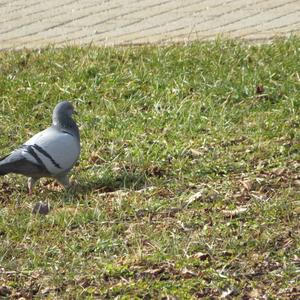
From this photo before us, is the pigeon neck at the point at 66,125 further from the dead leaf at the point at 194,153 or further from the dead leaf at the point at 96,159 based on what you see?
the dead leaf at the point at 194,153

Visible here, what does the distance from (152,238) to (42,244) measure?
0.55 meters

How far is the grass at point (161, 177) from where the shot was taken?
209 inches

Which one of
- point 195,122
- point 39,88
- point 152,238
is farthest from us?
point 39,88

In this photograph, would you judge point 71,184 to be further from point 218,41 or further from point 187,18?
point 187,18

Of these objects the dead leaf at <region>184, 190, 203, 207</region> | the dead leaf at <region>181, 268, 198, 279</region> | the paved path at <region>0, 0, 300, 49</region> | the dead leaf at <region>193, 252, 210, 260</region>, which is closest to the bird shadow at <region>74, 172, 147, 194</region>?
the dead leaf at <region>184, 190, 203, 207</region>

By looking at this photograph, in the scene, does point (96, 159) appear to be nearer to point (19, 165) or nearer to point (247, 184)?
point (19, 165)

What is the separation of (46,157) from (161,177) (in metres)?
0.67

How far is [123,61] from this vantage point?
26.9 ft

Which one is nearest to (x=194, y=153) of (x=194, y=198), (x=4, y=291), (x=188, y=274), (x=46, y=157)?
(x=194, y=198)

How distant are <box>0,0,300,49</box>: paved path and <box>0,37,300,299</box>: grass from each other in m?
0.47

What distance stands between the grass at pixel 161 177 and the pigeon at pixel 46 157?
0.45 ft

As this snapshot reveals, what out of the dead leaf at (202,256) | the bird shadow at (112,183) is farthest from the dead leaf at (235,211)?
the bird shadow at (112,183)

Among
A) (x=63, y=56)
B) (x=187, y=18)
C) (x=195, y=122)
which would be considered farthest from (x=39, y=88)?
(x=187, y=18)

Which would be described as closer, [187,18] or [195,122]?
[195,122]
